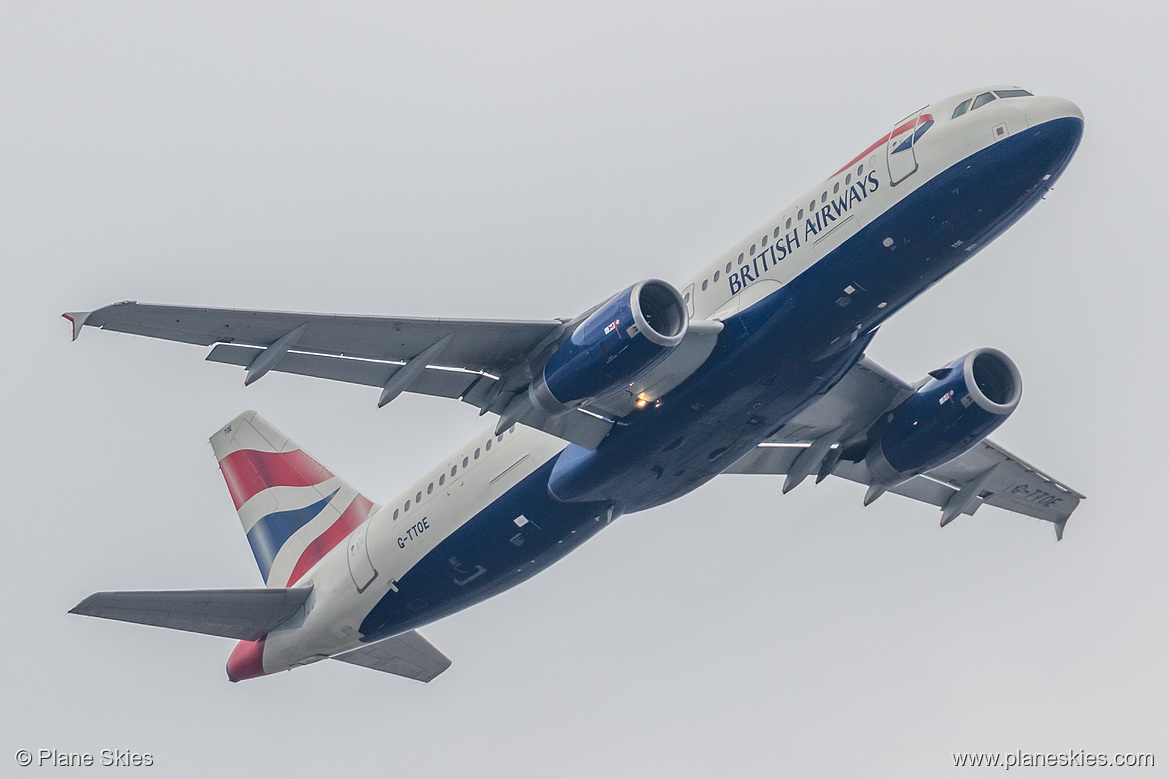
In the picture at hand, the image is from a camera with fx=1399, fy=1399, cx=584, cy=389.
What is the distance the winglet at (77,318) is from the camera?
2057 centimetres

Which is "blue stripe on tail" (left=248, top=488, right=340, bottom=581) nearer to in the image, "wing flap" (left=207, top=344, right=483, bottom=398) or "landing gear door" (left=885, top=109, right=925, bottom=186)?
"wing flap" (left=207, top=344, right=483, bottom=398)

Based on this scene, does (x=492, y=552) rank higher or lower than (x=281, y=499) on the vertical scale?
lower

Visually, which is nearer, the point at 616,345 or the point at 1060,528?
the point at 616,345

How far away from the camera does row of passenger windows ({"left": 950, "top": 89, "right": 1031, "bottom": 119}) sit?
23.6 metres

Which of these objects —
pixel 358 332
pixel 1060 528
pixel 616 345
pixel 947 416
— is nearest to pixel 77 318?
pixel 358 332

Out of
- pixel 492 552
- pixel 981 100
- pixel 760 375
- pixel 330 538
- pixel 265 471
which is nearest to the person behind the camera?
pixel 981 100

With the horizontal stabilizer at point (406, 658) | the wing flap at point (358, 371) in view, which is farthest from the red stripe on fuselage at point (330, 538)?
the wing flap at point (358, 371)

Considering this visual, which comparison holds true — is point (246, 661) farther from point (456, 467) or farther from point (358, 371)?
point (358, 371)

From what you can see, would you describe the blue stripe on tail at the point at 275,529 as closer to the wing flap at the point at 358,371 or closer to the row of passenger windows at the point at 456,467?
the row of passenger windows at the point at 456,467

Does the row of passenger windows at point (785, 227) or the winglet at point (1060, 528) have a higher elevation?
the row of passenger windows at point (785, 227)

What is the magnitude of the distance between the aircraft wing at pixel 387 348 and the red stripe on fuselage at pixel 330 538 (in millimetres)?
7762

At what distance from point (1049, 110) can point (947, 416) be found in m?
7.37

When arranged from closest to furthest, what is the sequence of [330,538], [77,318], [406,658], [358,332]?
[77,318], [358,332], [406,658], [330,538]

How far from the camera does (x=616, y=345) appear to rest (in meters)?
23.0
